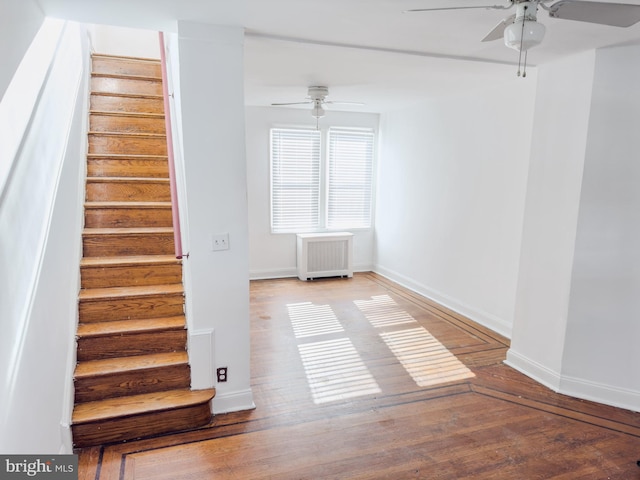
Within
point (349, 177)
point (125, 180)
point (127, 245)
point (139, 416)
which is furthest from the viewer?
point (349, 177)

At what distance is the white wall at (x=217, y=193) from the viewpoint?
95.7 inches

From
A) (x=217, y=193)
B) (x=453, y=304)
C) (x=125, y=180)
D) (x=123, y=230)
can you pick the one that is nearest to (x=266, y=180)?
(x=125, y=180)

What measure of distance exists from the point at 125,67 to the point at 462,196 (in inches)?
153

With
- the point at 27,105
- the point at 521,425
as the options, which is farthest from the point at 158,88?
the point at 521,425

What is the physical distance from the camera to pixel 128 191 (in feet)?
11.6

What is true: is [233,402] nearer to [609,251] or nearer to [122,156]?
[122,156]

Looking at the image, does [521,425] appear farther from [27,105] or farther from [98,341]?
[27,105]

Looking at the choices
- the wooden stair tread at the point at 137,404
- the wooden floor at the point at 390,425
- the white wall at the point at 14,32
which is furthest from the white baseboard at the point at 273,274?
the white wall at the point at 14,32

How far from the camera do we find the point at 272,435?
100.0 inches

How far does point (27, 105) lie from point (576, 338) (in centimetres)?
373

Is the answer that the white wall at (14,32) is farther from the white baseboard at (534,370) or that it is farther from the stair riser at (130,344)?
the white baseboard at (534,370)

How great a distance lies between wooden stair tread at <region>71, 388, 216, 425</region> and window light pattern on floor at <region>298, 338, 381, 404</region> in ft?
2.71

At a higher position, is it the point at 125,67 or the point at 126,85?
the point at 125,67

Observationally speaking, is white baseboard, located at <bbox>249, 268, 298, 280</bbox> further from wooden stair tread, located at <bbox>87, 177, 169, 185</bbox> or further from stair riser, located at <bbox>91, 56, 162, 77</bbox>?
stair riser, located at <bbox>91, 56, 162, 77</bbox>
